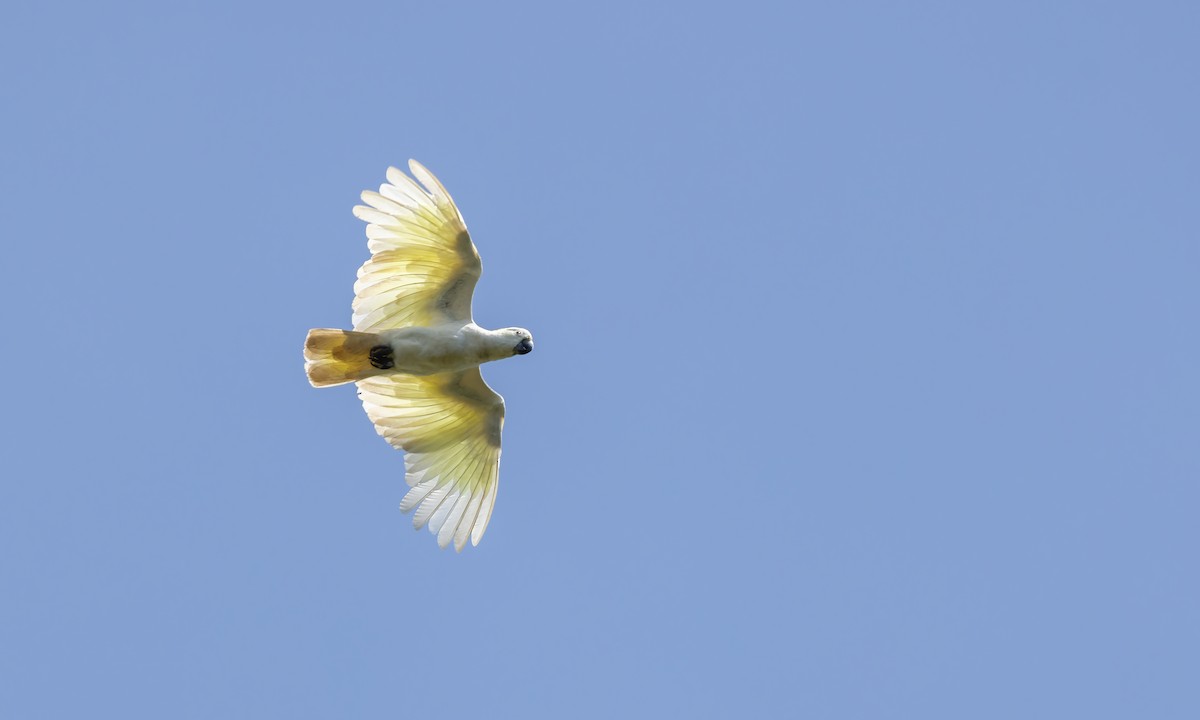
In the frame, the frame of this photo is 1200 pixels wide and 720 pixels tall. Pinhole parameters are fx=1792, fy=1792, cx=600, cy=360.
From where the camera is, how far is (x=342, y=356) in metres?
17.5

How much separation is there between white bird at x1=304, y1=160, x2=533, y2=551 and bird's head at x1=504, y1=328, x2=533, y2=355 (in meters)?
0.01

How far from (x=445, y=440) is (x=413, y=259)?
2136mm

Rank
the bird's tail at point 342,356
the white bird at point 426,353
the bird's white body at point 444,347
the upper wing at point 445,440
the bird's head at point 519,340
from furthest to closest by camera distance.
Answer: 1. the upper wing at point 445,440
2. the bird's head at point 519,340
3. the bird's white body at point 444,347
4. the white bird at point 426,353
5. the bird's tail at point 342,356

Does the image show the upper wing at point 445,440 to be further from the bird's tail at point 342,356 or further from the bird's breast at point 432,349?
the bird's tail at point 342,356

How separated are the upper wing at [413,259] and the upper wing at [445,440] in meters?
0.76

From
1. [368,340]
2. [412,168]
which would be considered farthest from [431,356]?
[412,168]

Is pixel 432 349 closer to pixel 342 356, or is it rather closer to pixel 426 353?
pixel 426 353

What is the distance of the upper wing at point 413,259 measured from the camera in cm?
1738

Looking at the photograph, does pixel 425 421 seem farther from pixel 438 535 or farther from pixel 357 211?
pixel 357 211

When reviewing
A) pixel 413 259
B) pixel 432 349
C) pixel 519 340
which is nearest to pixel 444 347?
pixel 432 349

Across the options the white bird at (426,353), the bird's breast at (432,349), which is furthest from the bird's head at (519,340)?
the bird's breast at (432,349)

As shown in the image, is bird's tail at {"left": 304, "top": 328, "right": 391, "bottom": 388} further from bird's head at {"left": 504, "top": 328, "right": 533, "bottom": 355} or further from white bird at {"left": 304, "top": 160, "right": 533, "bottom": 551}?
bird's head at {"left": 504, "top": 328, "right": 533, "bottom": 355}

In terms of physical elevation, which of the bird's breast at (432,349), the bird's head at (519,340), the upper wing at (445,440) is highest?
the bird's head at (519,340)

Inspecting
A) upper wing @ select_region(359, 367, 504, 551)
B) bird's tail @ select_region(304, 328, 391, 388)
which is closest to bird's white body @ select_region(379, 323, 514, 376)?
bird's tail @ select_region(304, 328, 391, 388)
